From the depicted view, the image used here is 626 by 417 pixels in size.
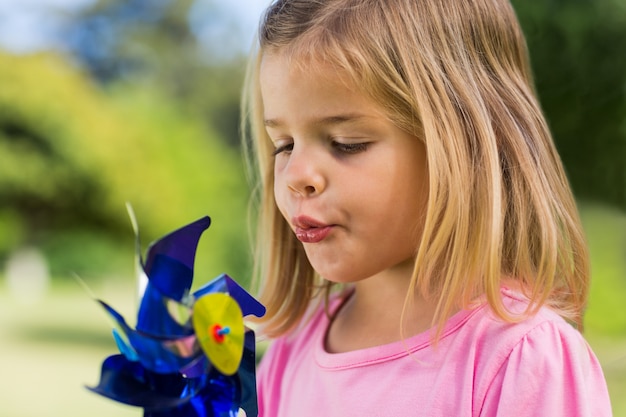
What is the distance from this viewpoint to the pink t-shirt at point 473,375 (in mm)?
797

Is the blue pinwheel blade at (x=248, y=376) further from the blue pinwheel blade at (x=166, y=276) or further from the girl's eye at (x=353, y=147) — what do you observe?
the girl's eye at (x=353, y=147)

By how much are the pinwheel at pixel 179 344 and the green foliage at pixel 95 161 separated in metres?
6.66

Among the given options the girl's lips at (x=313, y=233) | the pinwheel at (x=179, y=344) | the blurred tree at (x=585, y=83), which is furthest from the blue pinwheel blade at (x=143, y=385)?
the blurred tree at (x=585, y=83)

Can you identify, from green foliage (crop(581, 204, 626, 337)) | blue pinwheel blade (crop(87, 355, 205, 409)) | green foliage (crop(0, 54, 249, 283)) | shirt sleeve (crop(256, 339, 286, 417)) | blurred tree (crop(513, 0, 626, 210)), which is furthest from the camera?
green foliage (crop(0, 54, 249, 283))

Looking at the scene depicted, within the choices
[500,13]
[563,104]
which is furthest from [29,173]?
[500,13]

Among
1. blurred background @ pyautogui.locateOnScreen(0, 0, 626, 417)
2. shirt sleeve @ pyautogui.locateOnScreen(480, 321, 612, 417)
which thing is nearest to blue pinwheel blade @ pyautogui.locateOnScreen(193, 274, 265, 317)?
shirt sleeve @ pyautogui.locateOnScreen(480, 321, 612, 417)

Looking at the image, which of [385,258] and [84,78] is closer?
[385,258]

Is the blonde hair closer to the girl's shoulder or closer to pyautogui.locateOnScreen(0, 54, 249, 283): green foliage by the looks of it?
the girl's shoulder

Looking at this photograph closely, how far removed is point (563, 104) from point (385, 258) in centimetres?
162

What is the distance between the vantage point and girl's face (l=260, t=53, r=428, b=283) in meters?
0.86

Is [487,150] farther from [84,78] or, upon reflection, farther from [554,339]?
[84,78]

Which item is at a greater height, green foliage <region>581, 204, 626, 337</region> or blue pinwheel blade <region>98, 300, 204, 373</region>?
blue pinwheel blade <region>98, 300, 204, 373</region>

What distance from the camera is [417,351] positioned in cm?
90

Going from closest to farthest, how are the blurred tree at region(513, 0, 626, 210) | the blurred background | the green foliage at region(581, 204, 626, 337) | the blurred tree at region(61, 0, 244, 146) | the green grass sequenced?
1. the blurred tree at region(513, 0, 626, 210)
2. the green grass
3. the green foliage at region(581, 204, 626, 337)
4. the blurred background
5. the blurred tree at region(61, 0, 244, 146)
